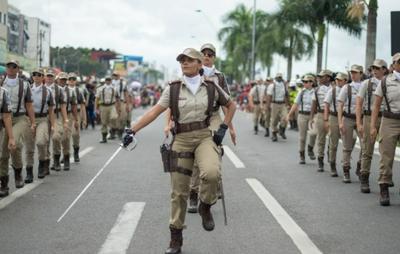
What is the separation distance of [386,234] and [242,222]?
164cm

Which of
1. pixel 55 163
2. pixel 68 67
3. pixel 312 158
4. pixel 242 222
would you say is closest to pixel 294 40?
pixel 68 67

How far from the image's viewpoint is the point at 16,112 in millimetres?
10039

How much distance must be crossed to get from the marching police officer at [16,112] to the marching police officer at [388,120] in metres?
5.14

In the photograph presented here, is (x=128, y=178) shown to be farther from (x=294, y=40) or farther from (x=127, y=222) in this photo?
(x=294, y=40)

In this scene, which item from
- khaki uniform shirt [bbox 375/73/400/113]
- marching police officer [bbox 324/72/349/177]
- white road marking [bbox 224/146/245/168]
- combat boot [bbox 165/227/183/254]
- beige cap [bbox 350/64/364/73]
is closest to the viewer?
combat boot [bbox 165/227/183/254]

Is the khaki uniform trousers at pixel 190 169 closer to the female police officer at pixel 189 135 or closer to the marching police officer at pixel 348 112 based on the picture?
the female police officer at pixel 189 135

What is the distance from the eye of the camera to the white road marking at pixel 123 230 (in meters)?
6.55

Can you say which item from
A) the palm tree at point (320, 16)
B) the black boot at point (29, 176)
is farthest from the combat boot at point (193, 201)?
the palm tree at point (320, 16)

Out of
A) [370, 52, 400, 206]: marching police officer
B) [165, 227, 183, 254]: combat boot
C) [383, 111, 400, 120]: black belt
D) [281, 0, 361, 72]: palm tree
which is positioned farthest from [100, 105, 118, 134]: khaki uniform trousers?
[281, 0, 361, 72]: palm tree

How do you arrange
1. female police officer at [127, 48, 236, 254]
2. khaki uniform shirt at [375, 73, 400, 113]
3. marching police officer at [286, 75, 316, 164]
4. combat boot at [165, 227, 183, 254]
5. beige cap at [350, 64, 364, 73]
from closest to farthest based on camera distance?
combat boot at [165, 227, 183, 254], female police officer at [127, 48, 236, 254], khaki uniform shirt at [375, 73, 400, 113], beige cap at [350, 64, 364, 73], marching police officer at [286, 75, 316, 164]

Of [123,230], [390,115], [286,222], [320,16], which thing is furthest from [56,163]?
[320,16]

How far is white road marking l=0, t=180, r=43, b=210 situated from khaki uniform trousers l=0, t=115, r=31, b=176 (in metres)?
0.35

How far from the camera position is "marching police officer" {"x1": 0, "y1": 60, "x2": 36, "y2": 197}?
9.72 m

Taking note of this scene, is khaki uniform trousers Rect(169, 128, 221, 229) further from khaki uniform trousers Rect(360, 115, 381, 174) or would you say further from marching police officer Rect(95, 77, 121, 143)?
marching police officer Rect(95, 77, 121, 143)
